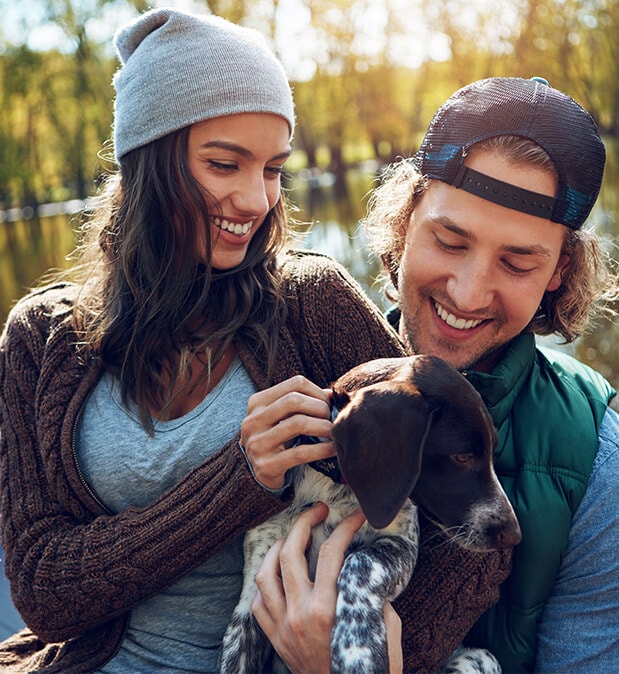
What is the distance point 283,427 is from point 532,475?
82cm

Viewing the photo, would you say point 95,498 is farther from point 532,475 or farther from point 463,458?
point 532,475

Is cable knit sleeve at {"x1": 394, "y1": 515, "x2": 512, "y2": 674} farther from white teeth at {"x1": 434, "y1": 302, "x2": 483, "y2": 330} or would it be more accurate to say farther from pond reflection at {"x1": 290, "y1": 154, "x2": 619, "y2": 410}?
pond reflection at {"x1": 290, "y1": 154, "x2": 619, "y2": 410}

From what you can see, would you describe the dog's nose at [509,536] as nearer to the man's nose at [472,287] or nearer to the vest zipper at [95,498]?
the man's nose at [472,287]

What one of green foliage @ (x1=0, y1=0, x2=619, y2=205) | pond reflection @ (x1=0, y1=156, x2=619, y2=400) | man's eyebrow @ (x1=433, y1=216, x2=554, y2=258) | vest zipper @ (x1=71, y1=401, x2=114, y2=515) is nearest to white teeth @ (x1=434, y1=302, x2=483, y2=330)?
man's eyebrow @ (x1=433, y1=216, x2=554, y2=258)

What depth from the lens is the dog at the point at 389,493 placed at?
2.23 metres

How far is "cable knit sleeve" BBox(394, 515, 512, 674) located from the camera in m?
2.47

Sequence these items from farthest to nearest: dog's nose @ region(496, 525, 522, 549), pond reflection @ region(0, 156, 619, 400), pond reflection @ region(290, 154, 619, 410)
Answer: pond reflection @ region(0, 156, 619, 400)
pond reflection @ region(290, 154, 619, 410)
dog's nose @ region(496, 525, 522, 549)

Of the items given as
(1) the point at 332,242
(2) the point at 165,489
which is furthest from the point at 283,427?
(1) the point at 332,242

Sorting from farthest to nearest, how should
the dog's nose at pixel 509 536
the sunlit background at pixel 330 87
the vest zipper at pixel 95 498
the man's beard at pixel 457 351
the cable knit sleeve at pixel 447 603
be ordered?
the sunlit background at pixel 330 87 < the man's beard at pixel 457 351 < the vest zipper at pixel 95 498 < the cable knit sleeve at pixel 447 603 < the dog's nose at pixel 509 536

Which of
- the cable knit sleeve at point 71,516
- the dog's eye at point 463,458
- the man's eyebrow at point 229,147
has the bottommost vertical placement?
the cable knit sleeve at point 71,516

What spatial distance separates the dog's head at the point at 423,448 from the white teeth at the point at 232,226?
0.80 meters

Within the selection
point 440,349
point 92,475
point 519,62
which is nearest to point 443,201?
point 440,349

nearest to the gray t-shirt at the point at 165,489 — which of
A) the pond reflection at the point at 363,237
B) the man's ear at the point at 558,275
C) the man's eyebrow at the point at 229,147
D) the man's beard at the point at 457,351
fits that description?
the man's beard at the point at 457,351

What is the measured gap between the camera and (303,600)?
2389 millimetres
